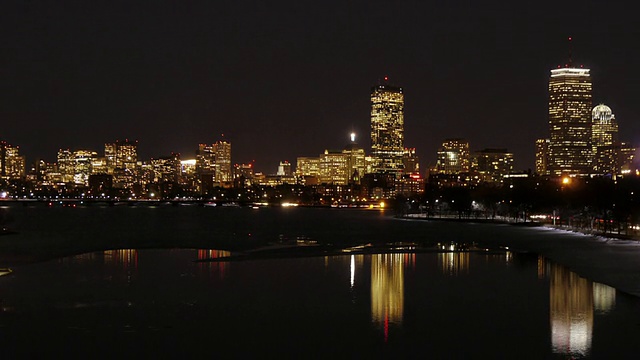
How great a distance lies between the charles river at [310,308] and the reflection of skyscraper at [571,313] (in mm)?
50

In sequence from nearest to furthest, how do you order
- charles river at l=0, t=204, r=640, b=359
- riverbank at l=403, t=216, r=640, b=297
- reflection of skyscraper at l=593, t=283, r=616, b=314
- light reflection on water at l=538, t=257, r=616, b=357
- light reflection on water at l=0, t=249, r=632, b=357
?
charles river at l=0, t=204, r=640, b=359, light reflection on water at l=538, t=257, r=616, b=357, light reflection on water at l=0, t=249, r=632, b=357, reflection of skyscraper at l=593, t=283, r=616, b=314, riverbank at l=403, t=216, r=640, b=297

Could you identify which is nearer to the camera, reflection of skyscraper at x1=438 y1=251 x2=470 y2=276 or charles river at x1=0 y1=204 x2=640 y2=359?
charles river at x1=0 y1=204 x2=640 y2=359

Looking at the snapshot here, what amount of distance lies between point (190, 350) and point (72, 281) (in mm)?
15110

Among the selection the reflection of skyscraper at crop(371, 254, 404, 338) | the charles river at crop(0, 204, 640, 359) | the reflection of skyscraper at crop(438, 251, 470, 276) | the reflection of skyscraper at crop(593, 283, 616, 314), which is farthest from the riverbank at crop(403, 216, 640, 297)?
the reflection of skyscraper at crop(371, 254, 404, 338)

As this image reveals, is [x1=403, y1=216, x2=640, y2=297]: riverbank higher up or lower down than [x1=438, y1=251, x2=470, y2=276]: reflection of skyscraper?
higher up

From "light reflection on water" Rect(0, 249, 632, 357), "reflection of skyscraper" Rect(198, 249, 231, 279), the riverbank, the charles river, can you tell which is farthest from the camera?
"reflection of skyscraper" Rect(198, 249, 231, 279)

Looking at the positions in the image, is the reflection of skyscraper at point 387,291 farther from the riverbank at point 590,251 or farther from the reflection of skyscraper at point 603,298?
the riverbank at point 590,251

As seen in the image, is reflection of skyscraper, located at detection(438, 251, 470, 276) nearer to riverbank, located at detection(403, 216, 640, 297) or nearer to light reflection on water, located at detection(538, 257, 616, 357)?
light reflection on water, located at detection(538, 257, 616, 357)

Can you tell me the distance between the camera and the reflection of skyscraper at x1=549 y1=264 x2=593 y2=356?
20.8 m

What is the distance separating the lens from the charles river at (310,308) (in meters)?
20.7

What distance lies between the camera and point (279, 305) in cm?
→ 2755

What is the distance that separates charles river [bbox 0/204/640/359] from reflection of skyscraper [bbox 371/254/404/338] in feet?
0.22

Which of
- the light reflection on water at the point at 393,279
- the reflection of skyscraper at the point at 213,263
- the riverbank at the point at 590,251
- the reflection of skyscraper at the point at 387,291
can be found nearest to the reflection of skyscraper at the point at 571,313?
the light reflection on water at the point at 393,279

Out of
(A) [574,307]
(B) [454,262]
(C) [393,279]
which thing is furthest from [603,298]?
(B) [454,262]
